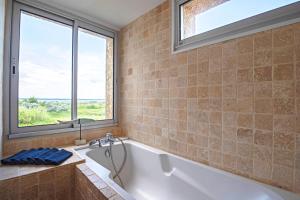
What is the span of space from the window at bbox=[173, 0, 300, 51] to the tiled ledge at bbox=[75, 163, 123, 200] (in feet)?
4.63

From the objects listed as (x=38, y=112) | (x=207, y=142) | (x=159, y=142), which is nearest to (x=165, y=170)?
(x=159, y=142)

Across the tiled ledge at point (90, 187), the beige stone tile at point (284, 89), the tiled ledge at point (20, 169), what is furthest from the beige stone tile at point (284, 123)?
the tiled ledge at point (20, 169)

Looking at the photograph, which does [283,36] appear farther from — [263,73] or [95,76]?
[95,76]

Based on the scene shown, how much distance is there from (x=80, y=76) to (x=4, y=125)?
965 mm

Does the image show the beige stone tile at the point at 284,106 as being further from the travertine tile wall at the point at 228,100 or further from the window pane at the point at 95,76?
the window pane at the point at 95,76

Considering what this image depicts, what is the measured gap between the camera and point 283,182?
109cm

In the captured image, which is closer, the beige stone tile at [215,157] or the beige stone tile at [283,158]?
the beige stone tile at [283,158]

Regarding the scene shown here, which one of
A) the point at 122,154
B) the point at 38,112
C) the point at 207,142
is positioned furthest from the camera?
the point at 122,154

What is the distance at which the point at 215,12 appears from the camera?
1.54 metres

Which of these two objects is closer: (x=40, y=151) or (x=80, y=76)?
(x=40, y=151)

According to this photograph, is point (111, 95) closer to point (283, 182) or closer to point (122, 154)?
point (122, 154)

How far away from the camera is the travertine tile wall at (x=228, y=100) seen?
3.52 feet

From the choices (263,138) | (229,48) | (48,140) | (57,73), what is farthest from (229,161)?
(57,73)

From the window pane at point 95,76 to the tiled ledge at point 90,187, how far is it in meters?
0.96
